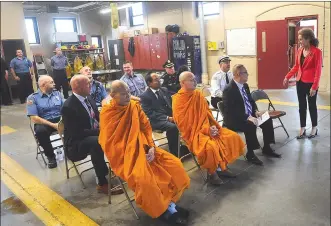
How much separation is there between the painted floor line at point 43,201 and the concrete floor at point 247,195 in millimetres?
56

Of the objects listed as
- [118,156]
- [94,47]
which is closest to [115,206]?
[118,156]

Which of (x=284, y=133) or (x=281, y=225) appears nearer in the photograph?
(x=281, y=225)

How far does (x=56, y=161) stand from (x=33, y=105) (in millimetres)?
729

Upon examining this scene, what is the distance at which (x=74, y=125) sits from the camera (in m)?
2.47

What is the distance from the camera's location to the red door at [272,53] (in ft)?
21.3

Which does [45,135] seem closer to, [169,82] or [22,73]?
[22,73]

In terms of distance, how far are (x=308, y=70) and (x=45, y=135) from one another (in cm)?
312

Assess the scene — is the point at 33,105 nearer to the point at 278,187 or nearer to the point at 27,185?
the point at 27,185

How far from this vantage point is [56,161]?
3.45 meters

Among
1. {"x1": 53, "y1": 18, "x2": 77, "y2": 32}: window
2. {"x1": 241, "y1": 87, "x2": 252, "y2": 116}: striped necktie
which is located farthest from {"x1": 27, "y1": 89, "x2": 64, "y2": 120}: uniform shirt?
{"x1": 241, "y1": 87, "x2": 252, "y2": 116}: striped necktie

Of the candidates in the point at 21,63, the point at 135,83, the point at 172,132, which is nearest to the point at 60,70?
the point at 21,63

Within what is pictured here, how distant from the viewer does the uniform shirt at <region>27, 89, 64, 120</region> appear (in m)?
3.21

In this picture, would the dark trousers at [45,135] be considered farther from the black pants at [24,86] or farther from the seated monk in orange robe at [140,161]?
the seated monk in orange robe at [140,161]

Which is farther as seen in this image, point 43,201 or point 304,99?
point 304,99
